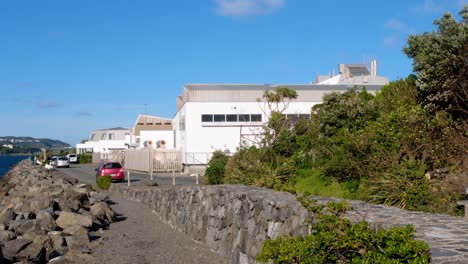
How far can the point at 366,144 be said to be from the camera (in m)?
13.6

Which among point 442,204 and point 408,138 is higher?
point 408,138

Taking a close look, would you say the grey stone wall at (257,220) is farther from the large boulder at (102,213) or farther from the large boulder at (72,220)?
the large boulder at (72,220)

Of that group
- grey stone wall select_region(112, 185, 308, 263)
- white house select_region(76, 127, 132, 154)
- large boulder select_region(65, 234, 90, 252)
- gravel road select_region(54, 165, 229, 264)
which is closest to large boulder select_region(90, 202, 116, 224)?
gravel road select_region(54, 165, 229, 264)

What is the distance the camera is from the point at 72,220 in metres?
17.0

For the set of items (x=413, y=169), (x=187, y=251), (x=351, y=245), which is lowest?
(x=187, y=251)

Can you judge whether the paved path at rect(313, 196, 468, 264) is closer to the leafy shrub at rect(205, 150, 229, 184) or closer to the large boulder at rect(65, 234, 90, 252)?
the large boulder at rect(65, 234, 90, 252)

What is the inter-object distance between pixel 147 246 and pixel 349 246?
28.5ft

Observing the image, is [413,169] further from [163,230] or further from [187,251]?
[163,230]

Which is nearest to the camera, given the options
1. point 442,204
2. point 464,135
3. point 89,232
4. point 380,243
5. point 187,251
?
point 380,243

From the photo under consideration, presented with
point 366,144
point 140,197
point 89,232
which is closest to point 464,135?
point 366,144

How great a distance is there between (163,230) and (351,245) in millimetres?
11574

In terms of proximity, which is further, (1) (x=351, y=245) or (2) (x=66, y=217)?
(2) (x=66, y=217)

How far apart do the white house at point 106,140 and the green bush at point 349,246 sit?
88.8m

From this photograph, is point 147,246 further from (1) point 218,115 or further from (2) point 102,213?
(1) point 218,115
